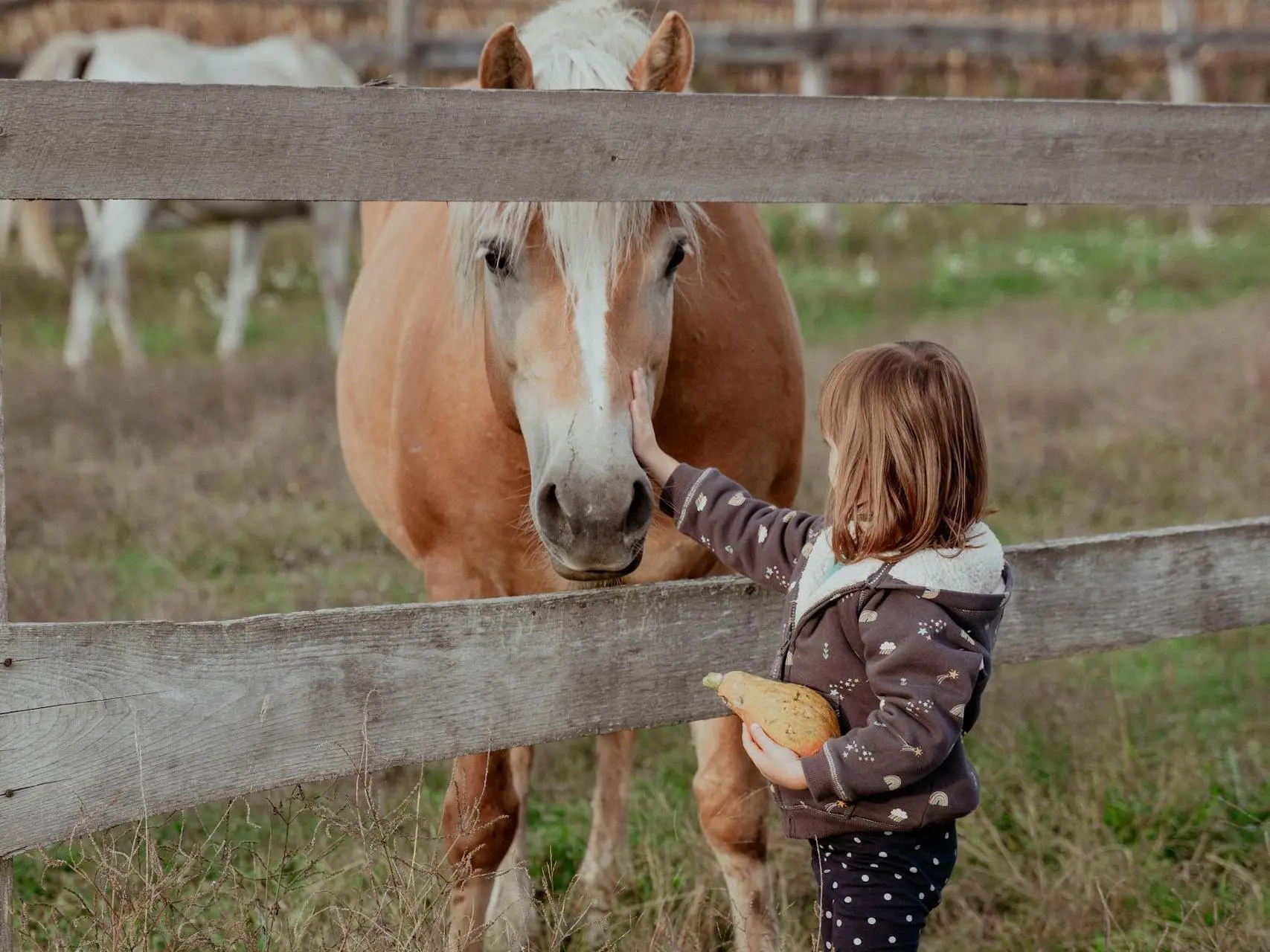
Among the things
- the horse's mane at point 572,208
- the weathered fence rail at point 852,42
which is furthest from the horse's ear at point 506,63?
the weathered fence rail at point 852,42

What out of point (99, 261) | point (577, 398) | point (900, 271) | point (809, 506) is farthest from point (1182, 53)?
point (577, 398)

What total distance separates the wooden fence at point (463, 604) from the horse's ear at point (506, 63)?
0.25 meters

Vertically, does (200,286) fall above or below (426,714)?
below

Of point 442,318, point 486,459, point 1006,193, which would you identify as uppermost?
point 1006,193

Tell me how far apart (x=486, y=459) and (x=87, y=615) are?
2.34 meters

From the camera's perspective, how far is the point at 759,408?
8.97ft

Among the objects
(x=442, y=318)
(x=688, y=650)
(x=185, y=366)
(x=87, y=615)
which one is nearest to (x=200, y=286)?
(x=185, y=366)

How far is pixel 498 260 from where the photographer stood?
230cm

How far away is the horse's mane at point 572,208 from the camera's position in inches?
87.1

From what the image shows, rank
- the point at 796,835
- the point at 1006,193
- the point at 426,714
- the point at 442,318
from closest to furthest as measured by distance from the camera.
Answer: the point at 796,835 < the point at 426,714 < the point at 1006,193 < the point at 442,318

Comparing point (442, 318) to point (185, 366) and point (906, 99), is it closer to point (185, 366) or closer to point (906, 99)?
point (906, 99)

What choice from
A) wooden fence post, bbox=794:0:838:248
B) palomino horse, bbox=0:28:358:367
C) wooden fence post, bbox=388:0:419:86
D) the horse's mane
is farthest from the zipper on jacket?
wooden fence post, bbox=794:0:838:248

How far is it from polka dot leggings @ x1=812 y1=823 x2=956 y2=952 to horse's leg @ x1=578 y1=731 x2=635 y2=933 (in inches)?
43.1

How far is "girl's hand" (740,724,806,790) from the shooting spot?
1870 mm
